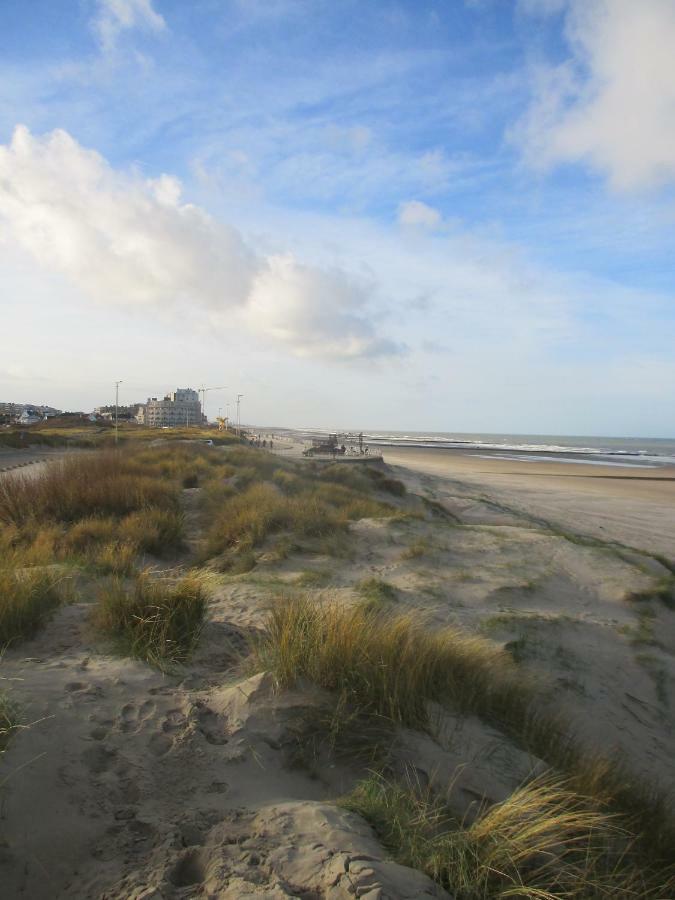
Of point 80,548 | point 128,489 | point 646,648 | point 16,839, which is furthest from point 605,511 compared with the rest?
point 16,839

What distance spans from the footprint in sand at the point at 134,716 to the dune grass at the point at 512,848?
1.26 metres

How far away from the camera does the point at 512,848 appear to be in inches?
90.0

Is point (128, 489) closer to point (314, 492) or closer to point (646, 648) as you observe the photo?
point (314, 492)

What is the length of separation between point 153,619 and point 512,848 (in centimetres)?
311

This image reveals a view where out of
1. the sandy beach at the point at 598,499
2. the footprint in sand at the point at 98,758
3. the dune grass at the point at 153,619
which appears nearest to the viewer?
the footprint in sand at the point at 98,758

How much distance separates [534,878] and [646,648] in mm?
5350

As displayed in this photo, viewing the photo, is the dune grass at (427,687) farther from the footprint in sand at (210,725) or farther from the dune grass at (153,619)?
the dune grass at (153,619)

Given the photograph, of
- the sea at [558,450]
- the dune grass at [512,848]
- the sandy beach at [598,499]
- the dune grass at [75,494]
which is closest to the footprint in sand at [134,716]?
the dune grass at [512,848]

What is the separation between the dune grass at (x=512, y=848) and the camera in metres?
2.18

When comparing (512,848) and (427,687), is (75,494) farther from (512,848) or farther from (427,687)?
(512,848)

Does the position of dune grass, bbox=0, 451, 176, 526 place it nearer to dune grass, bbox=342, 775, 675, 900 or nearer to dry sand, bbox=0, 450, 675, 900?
dry sand, bbox=0, 450, 675, 900

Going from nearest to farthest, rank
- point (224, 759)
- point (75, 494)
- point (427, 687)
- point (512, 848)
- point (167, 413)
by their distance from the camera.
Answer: point (512, 848)
point (224, 759)
point (427, 687)
point (75, 494)
point (167, 413)

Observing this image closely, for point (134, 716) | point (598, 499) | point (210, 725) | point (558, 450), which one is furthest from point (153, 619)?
point (558, 450)

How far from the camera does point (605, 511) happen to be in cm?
2025
